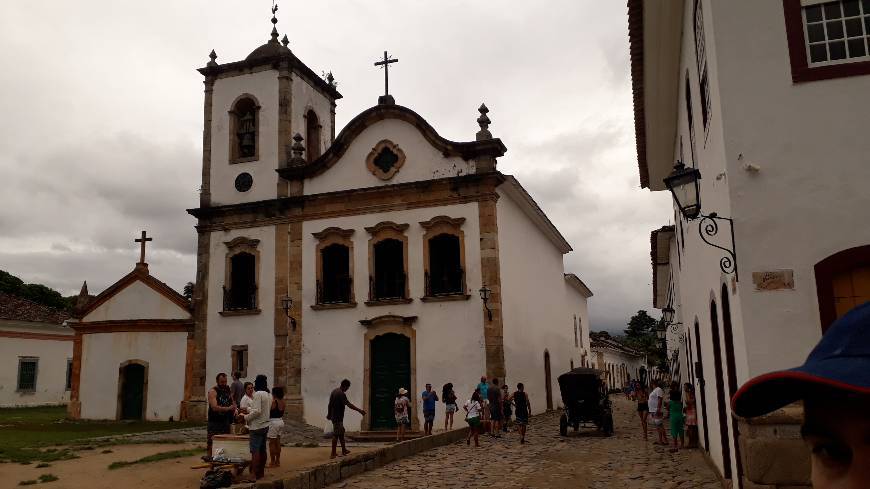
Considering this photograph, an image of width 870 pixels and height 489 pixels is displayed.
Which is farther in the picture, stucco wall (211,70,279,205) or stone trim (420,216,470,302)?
stucco wall (211,70,279,205)

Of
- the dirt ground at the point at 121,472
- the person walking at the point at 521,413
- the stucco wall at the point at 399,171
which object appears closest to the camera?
the dirt ground at the point at 121,472

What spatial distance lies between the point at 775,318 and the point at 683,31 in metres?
4.80

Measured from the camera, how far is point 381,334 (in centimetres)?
2131

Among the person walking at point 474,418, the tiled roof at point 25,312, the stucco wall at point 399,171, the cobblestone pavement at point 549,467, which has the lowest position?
the cobblestone pavement at point 549,467

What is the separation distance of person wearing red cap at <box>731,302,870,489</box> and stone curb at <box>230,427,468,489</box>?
346 inches

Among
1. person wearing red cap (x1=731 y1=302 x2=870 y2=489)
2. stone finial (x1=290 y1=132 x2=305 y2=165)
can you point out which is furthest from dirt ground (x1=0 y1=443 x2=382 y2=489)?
stone finial (x1=290 y1=132 x2=305 y2=165)

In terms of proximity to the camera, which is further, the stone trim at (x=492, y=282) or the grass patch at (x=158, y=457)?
the stone trim at (x=492, y=282)

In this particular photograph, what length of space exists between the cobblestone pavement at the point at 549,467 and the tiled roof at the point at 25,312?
31221 mm

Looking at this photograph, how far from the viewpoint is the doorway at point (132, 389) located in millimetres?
23578

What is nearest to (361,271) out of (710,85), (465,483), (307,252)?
(307,252)

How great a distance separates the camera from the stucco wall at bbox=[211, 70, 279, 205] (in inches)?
944

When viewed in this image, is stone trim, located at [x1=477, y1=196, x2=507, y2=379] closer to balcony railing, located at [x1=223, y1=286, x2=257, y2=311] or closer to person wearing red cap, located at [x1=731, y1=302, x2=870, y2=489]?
balcony railing, located at [x1=223, y1=286, x2=257, y2=311]

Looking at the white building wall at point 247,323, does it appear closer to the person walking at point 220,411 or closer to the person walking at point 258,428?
the person walking at point 220,411

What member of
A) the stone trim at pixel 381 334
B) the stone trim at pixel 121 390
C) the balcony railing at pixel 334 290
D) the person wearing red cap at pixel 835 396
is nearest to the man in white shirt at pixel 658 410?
the stone trim at pixel 381 334
